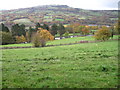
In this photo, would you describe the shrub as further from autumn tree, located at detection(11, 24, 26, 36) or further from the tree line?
autumn tree, located at detection(11, 24, 26, 36)

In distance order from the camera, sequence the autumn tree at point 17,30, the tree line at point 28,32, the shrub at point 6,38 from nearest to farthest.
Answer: the tree line at point 28,32 → the shrub at point 6,38 → the autumn tree at point 17,30

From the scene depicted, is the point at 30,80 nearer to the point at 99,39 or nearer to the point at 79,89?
the point at 79,89

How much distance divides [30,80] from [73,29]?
12591 cm

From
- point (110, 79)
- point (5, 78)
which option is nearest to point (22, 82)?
point (5, 78)

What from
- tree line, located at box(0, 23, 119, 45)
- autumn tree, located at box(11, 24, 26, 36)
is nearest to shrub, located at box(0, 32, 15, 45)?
tree line, located at box(0, 23, 119, 45)

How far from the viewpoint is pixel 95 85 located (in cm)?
928

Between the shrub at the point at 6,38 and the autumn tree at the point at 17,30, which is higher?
the autumn tree at the point at 17,30

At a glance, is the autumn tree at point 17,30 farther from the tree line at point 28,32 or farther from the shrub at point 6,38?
the shrub at point 6,38

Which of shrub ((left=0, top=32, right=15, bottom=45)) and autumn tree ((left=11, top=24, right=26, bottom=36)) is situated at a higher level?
autumn tree ((left=11, top=24, right=26, bottom=36))

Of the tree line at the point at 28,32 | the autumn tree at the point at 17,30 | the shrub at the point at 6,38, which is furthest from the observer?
the autumn tree at the point at 17,30

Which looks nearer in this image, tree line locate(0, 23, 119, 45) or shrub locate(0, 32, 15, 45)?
tree line locate(0, 23, 119, 45)

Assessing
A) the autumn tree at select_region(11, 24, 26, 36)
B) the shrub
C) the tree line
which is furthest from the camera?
the autumn tree at select_region(11, 24, 26, 36)

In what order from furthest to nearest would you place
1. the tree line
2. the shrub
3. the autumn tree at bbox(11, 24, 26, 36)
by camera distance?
the autumn tree at bbox(11, 24, 26, 36)
the shrub
the tree line

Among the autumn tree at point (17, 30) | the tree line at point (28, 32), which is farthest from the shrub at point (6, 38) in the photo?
the autumn tree at point (17, 30)
